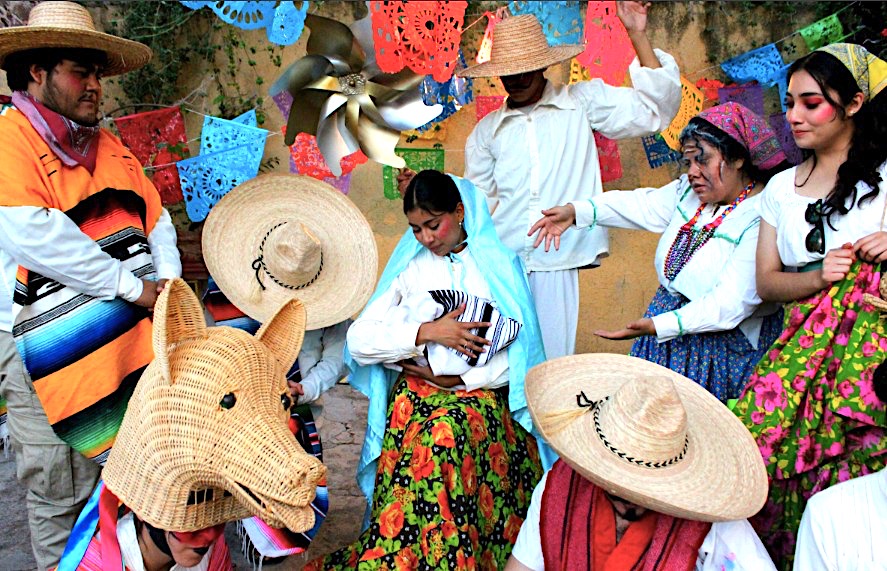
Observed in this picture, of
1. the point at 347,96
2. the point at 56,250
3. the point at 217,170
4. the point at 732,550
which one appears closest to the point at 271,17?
the point at 347,96

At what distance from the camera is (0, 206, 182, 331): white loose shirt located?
3.02 m

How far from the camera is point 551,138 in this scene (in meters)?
4.21

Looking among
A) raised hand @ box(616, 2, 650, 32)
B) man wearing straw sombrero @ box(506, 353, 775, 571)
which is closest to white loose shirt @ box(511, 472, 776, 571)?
man wearing straw sombrero @ box(506, 353, 775, 571)

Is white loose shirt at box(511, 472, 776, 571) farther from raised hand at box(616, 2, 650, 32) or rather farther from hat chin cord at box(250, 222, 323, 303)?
raised hand at box(616, 2, 650, 32)

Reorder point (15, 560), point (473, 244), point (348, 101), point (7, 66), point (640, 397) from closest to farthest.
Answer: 1. point (640, 397)
2. point (7, 66)
3. point (473, 244)
4. point (15, 560)
5. point (348, 101)

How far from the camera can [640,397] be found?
231 cm

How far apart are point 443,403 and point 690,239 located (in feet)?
3.86

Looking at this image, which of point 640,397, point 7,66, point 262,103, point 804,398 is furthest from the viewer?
point 262,103

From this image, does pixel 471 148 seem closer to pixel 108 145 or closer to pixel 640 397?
pixel 108 145

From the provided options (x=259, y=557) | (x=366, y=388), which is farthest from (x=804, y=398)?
(x=259, y=557)

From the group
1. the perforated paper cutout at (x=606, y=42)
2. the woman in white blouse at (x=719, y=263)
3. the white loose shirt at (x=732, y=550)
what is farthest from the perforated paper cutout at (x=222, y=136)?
the white loose shirt at (x=732, y=550)

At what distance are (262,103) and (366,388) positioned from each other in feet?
9.80

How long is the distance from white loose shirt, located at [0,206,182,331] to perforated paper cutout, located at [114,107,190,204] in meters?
1.83

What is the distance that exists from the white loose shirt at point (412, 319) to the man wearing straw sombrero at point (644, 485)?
0.59m
